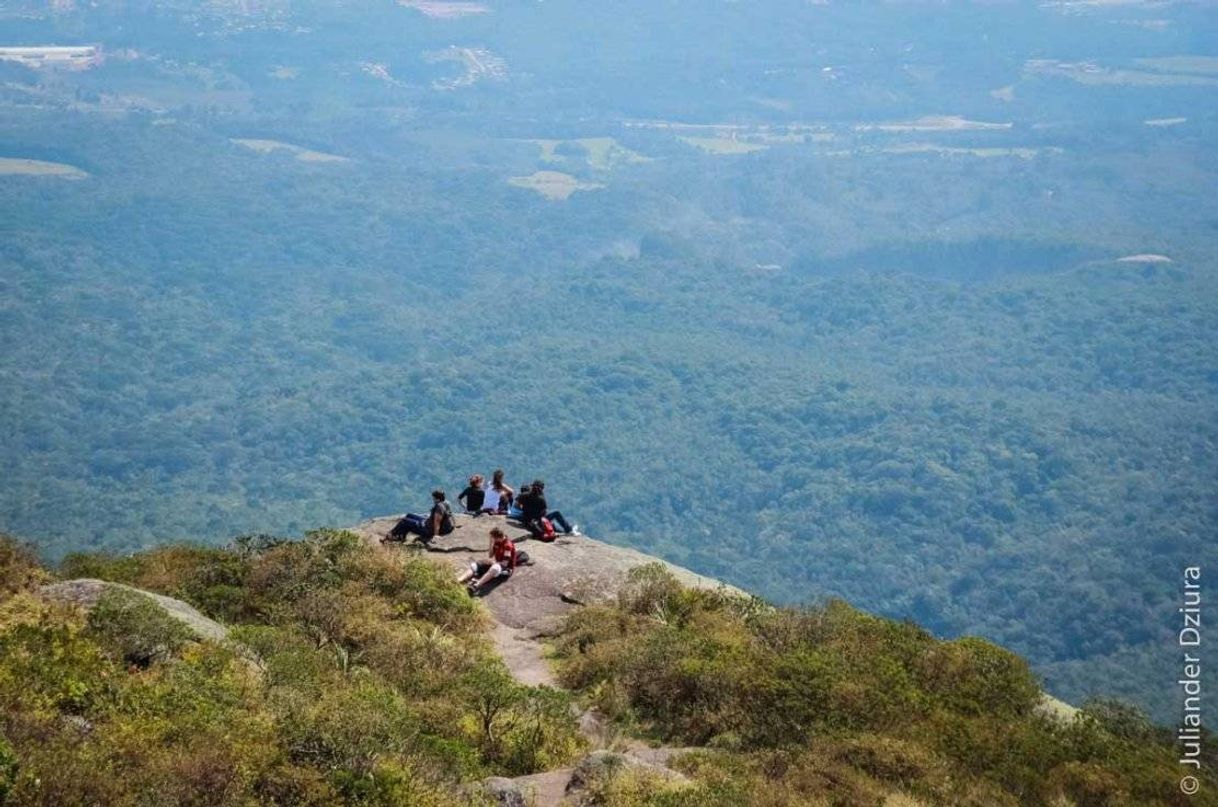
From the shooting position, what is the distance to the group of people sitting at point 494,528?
816 inches

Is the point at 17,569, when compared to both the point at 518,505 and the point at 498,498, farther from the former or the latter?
the point at 498,498

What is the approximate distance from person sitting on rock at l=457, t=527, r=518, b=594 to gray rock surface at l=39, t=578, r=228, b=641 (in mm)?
5240

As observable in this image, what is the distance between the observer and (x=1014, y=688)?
1681cm

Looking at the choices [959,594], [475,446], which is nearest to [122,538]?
[475,446]

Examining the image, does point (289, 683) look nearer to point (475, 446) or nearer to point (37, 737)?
point (37, 737)

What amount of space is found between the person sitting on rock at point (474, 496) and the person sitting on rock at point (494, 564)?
3292mm

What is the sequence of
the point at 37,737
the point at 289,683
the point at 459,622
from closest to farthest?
the point at 37,737, the point at 289,683, the point at 459,622

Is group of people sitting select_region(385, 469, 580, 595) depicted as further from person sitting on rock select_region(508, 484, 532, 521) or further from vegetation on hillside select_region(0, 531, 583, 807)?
vegetation on hillside select_region(0, 531, 583, 807)

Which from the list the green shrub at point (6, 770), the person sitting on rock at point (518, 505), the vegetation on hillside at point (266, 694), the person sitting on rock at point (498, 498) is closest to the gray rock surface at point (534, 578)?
the person sitting on rock at point (518, 505)

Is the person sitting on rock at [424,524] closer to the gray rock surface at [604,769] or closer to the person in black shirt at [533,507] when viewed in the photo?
the person in black shirt at [533,507]

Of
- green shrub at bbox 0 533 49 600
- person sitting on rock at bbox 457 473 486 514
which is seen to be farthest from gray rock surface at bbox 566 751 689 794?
person sitting on rock at bbox 457 473 486 514

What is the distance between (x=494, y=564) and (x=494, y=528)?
1.10 meters

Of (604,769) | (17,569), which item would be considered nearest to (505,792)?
(604,769)

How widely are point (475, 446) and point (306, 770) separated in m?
163
